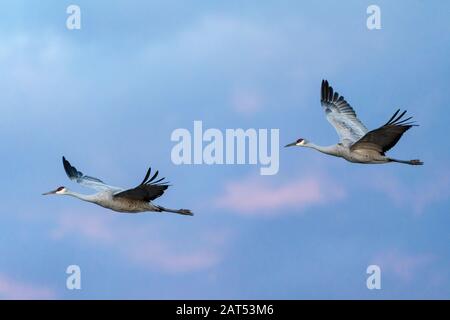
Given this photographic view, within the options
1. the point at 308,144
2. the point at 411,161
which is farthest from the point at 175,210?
the point at 411,161

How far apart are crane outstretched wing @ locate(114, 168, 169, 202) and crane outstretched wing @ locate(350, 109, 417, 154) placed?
5481 millimetres

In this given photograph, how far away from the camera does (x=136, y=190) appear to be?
24.6 m

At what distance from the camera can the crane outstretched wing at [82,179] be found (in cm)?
2811

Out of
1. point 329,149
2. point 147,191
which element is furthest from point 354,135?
point 147,191

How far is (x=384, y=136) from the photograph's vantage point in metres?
26.3

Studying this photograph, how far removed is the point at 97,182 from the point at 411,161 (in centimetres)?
866

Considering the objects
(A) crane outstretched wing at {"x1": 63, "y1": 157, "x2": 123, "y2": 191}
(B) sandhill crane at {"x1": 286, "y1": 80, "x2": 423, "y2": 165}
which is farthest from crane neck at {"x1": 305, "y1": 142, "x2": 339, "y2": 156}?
(A) crane outstretched wing at {"x1": 63, "y1": 157, "x2": 123, "y2": 191}

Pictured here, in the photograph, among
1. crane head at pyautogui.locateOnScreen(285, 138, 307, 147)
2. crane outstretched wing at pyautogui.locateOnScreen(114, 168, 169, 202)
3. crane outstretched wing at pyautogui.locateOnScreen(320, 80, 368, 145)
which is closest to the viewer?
crane outstretched wing at pyautogui.locateOnScreen(114, 168, 169, 202)

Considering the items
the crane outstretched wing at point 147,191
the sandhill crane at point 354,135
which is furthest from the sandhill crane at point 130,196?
the sandhill crane at point 354,135

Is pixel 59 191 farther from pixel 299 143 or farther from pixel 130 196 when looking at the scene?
pixel 299 143

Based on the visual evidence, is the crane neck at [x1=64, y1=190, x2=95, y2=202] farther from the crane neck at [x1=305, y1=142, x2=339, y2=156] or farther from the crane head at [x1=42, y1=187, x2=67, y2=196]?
the crane neck at [x1=305, y1=142, x2=339, y2=156]

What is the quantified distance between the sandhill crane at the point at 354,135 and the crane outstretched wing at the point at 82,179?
5511 millimetres

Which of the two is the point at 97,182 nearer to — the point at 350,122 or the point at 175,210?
the point at 175,210

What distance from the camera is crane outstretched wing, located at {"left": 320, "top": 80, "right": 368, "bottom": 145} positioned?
28.4 metres
